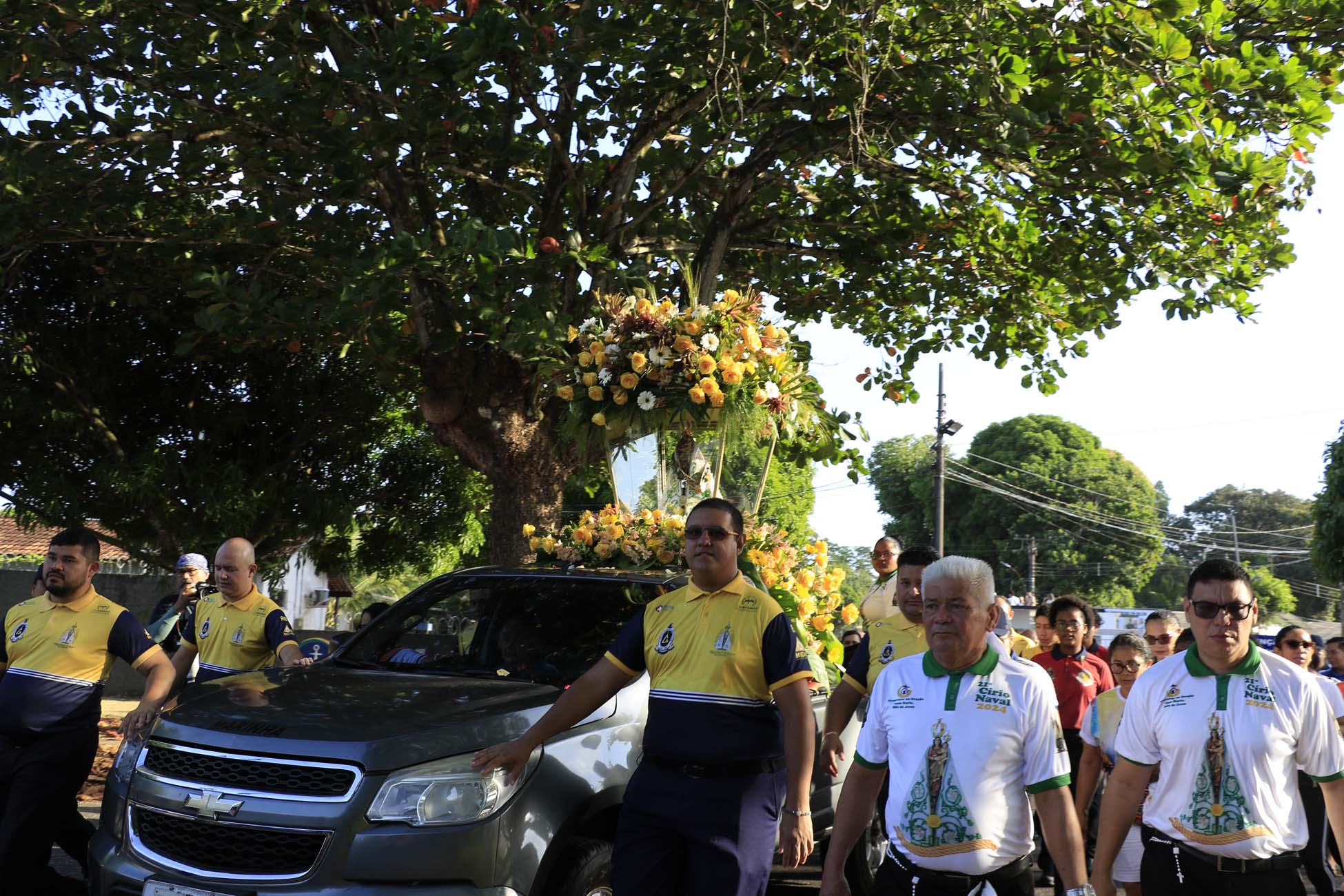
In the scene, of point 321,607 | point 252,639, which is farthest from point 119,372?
point 321,607

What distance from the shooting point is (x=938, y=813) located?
11.5 ft

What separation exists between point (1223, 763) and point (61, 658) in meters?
5.17

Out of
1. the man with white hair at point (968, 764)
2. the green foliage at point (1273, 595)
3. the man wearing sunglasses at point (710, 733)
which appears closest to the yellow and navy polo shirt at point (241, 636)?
the man wearing sunglasses at point (710, 733)

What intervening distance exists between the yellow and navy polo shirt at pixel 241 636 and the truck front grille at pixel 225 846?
1820 millimetres

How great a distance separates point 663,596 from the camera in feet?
16.3

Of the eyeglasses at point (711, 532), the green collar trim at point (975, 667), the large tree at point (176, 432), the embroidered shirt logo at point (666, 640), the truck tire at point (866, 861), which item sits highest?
the large tree at point (176, 432)

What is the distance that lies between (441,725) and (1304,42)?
7.88 meters

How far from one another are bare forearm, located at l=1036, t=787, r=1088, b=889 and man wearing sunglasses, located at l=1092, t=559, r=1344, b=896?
13.3 inches

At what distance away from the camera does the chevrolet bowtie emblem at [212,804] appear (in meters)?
4.41

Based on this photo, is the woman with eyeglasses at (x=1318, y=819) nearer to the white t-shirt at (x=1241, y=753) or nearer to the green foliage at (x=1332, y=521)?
the white t-shirt at (x=1241, y=753)

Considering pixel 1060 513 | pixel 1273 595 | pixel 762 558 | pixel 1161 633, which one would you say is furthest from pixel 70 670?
pixel 1060 513

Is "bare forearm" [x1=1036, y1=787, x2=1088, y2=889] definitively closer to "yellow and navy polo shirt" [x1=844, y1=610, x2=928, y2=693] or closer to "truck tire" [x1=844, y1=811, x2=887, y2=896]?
"yellow and navy polo shirt" [x1=844, y1=610, x2=928, y2=693]

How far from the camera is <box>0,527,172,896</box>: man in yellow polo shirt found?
5695 mm

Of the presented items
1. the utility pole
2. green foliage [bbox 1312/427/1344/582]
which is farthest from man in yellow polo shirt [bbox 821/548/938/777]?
the utility pole
